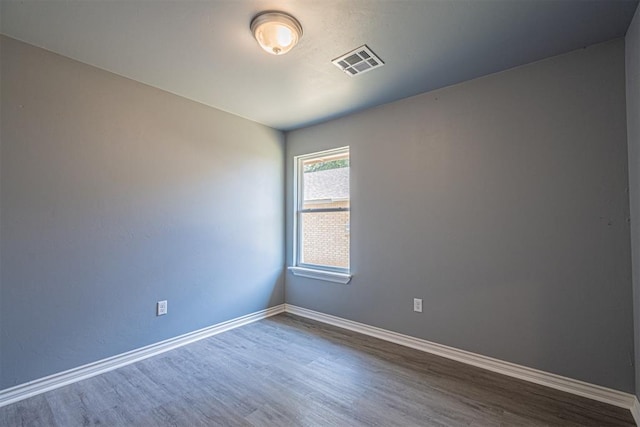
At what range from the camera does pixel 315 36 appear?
193 centimetres

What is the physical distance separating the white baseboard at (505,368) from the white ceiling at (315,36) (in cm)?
236

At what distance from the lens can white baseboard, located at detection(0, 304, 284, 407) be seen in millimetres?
1938

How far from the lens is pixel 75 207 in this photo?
2213mm

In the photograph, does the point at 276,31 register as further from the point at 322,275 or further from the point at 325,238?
the point at 322,275

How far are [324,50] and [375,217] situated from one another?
5.47ft

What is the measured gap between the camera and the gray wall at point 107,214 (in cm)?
198

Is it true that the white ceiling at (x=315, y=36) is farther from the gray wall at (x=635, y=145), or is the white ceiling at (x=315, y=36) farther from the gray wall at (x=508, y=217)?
the gray wall at (x=508, y=217)

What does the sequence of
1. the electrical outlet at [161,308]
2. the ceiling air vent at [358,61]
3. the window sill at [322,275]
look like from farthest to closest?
the window sill at [322,275], the electrical outlet at [161,308], the ceiling air vent at [358,61]

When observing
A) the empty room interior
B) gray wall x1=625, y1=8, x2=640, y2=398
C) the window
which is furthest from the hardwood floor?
the window

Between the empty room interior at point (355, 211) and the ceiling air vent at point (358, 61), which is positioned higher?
the ceiling air vent at point (358, 61)

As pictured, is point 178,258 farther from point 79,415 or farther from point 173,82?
point 173,82

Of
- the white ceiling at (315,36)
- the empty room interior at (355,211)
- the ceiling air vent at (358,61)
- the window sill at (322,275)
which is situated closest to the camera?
the white ceiling at (315,36)

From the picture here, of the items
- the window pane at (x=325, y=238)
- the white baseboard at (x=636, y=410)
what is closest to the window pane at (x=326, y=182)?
the window pane at (x=325, y=238)

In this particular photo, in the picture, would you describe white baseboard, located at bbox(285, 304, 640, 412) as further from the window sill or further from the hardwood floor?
the window sill
